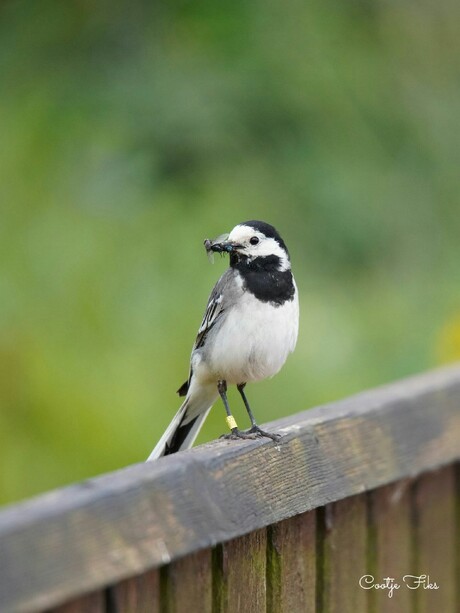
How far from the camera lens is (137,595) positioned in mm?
2156

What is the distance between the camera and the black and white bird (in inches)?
133

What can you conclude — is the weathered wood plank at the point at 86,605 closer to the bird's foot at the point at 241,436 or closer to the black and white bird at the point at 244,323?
the bird's foot at the point at 241,436

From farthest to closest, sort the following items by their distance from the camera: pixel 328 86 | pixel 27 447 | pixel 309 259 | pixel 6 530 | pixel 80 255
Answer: pixel 328 86
pixel 309 259
pixel 80 255
pixel 27 447
pixel 6 530

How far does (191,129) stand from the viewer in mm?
6098

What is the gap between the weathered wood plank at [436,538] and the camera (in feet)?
10.6

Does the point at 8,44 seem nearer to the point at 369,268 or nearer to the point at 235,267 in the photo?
the point at 369,268

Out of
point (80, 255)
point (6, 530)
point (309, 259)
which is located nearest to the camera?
point (6, 530)

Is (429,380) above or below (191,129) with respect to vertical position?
below

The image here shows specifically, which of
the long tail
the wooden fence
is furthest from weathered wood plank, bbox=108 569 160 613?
the long tail

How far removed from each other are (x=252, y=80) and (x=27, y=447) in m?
2.71

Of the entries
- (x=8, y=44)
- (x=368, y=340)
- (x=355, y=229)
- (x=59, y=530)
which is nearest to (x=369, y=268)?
(x=355, y=229)

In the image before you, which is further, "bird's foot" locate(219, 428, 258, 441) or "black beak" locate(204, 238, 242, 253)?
"black beak" locate(204, 238, 242, 253)

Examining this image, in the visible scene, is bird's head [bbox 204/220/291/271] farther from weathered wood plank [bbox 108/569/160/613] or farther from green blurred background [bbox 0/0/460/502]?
green blurred background [bbox 0/0/460/502]

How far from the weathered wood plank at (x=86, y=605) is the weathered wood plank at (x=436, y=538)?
4.56ft
